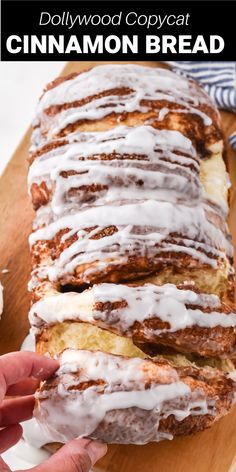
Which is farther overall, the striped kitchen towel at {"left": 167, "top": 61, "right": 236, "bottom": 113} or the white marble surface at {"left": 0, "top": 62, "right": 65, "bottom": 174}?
the white marble surface at {"left": 0, "top": 62, "right": 65, "bottom": 174}

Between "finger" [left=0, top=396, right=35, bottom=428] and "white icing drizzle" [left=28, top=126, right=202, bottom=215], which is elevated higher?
"white icing drizzle" [left=28, top=126, right=202, bottom=215]

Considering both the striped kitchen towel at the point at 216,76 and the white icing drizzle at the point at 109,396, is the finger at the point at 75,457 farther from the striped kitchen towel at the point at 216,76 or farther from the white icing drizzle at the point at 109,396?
the striped kitchen towel at the point at 216,76

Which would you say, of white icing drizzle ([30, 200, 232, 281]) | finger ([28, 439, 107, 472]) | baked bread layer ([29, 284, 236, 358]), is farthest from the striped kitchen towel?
finger ([28, 439, 107, 472])

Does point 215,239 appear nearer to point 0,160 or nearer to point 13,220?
point 13,220

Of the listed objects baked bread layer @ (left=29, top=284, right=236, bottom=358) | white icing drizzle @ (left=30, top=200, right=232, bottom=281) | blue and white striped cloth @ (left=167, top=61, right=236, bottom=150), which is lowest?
baked bread layer @ (left=29, top=284, right=236, bottom=358)

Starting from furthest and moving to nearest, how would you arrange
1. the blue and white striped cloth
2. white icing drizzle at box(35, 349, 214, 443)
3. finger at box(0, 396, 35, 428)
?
the blue and white striped cloth < finger at box(0, 396, 35, 428) < white icing drizzle at box(35, 349, 214, 443)

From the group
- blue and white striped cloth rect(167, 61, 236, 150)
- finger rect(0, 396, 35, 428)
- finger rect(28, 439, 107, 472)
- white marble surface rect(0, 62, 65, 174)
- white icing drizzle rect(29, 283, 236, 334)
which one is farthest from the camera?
white marble surface rect(0, 62, 65, 174)

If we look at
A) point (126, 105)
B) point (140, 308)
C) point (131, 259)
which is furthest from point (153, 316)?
point (126, 105)

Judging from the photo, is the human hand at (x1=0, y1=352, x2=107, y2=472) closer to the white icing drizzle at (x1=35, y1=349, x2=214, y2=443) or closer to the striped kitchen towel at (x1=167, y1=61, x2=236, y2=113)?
the white icing drizzle at (x1=35, y1=349, x2=214, y2=443)
